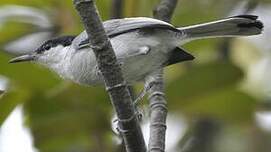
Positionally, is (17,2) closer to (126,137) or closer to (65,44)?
(65,44)

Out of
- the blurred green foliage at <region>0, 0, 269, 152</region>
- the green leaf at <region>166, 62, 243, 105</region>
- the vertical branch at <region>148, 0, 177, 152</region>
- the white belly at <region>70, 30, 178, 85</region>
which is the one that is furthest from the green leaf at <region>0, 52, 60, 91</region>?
the green leaf at <region>166, 62, 243, 105</region>

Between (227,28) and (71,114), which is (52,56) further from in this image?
(227,28)

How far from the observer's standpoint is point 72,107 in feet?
9.70

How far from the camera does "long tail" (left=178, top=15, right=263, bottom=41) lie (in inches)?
115

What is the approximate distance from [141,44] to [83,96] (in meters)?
0.37

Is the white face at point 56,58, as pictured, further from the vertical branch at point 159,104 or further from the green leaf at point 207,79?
the green leaf at point 207,79

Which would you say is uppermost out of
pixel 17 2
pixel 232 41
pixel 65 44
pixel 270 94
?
pixel 17 2

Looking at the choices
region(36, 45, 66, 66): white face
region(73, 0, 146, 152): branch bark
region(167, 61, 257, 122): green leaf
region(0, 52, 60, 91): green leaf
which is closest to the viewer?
region(73, 0, 146, 152): branch bark

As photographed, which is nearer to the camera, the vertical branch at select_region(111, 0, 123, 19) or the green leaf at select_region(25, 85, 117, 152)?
the green leaf at select_region(25, 85, 117, 152)

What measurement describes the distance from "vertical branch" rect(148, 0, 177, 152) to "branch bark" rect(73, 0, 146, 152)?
9.6 inches

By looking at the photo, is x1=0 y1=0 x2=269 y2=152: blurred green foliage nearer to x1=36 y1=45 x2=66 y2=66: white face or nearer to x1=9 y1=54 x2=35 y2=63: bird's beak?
x1=9 y1=54 x2=35 y2=63: bird's beak

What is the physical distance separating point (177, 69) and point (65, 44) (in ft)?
2.01

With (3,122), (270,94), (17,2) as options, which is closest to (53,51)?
(17,2)

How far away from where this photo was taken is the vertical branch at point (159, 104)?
265 cm
